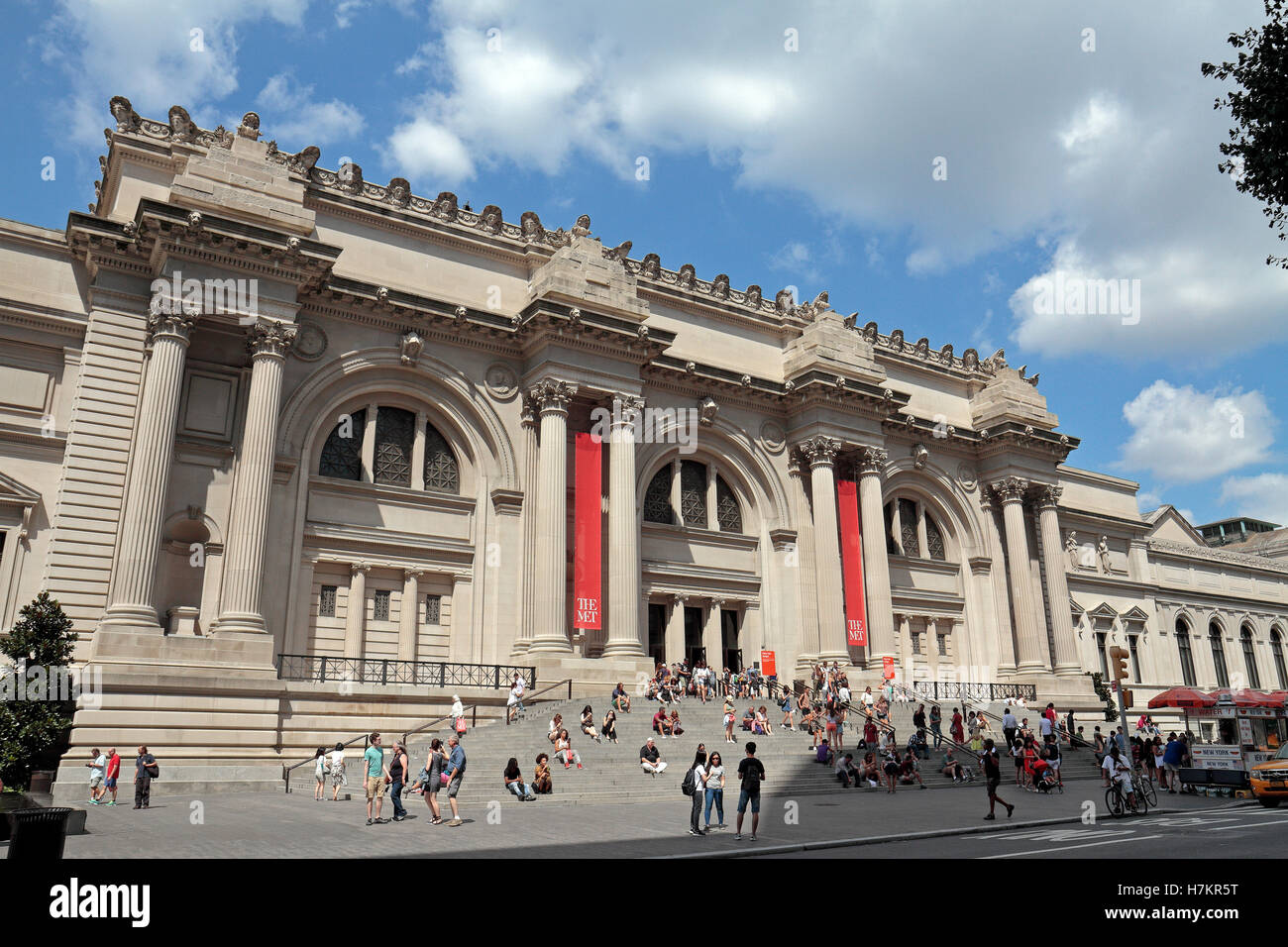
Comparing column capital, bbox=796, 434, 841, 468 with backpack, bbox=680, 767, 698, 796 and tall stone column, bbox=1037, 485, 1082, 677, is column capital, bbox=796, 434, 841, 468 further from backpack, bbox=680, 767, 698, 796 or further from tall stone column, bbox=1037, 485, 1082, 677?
backpack, bbox=680, 767, 698, 796

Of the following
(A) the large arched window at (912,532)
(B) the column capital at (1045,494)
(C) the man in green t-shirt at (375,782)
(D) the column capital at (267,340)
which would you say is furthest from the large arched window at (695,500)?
(C) the man in green t-shirt at (375,782)

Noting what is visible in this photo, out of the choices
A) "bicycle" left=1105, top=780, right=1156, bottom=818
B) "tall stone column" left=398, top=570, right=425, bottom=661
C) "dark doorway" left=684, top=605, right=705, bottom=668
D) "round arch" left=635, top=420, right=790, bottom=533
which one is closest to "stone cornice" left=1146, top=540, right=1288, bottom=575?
"round arch" left=635, top=420, right=790, bottom=533

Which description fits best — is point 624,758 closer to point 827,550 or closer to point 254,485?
point 254,485

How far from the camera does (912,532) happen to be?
153 ft

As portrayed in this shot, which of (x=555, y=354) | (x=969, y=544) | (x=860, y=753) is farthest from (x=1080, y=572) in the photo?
(x=555, y=354)

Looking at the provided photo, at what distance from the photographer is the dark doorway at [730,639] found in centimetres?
3903

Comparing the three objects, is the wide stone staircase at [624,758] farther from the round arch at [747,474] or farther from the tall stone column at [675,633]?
the round arch at [747,474]

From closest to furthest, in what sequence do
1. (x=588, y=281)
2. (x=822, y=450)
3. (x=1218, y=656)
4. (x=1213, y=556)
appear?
(x=588, y=281) → (x=822, y=450) → (x=1218, y=656) → (x=1213, y=556)

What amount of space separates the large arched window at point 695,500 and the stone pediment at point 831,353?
618 centimetres

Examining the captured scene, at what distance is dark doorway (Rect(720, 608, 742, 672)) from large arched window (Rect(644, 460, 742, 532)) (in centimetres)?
362

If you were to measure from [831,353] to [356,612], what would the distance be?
920 inches

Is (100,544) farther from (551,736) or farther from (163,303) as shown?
(551,736)

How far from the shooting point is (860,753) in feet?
90.7

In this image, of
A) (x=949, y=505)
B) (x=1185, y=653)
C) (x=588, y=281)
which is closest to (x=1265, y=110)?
(x=588, y=281)
